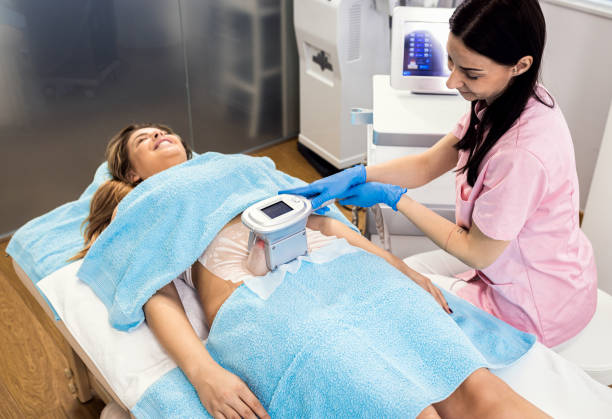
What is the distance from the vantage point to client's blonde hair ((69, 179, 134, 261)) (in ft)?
5.63

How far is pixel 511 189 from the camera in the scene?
4.06 ft

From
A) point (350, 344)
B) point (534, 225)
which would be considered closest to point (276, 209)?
point (350, 344)

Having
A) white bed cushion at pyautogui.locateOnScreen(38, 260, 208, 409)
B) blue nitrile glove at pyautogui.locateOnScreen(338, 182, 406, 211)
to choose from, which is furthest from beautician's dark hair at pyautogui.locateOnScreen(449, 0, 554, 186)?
white bed cushion at pyautogui.locateOnScreen(38, 260, 208, 409)

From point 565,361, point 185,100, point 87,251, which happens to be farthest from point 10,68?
point 565,361

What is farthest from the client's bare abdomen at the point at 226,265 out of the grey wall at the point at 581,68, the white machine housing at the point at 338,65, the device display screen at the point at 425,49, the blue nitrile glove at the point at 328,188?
the grey wall at the point at 581,68

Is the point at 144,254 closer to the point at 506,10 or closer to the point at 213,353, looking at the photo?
the point at 213,353

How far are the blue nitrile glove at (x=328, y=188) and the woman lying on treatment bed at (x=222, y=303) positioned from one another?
109mm

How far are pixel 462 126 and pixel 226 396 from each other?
2.83 ft

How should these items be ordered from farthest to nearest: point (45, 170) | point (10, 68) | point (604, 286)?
point (45, 170) → point (10, 68) → point (604, 286)

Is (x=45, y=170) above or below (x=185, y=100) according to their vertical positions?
below

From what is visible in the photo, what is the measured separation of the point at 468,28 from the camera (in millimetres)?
1191

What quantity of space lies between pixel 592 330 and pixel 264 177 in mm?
933

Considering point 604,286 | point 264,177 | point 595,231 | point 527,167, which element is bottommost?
point 604,286

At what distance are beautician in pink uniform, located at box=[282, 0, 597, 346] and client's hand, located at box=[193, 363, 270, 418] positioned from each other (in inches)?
19.7
